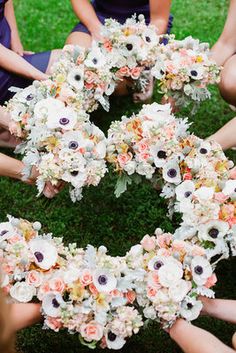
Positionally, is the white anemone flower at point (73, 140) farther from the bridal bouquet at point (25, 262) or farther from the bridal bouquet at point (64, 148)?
the bridal bouquet at point (25, 262)

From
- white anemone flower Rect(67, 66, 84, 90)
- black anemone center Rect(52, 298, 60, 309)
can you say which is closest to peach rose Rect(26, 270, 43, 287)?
black anemone center Rect(52, 298, 60, 309)

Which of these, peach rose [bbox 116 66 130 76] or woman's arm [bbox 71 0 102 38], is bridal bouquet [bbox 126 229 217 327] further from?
woman's arm [bbox 71 0 102 38]

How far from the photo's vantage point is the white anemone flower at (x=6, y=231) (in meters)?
2.60

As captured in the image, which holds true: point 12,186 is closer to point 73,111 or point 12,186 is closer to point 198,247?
point 73,111

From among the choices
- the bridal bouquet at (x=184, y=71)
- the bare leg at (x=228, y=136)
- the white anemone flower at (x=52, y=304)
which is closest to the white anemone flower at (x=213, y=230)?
the white anemone flower at (x=52, y=304)

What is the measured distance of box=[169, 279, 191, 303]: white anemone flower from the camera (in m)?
2.45

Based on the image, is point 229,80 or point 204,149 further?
point 229,80

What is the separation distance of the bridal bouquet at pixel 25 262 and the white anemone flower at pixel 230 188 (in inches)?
30.7

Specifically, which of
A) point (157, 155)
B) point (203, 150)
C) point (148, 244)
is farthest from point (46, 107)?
point (148, 244)

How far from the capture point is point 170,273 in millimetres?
2502

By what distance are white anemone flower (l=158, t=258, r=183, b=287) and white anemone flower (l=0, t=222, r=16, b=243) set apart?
0.66 metres

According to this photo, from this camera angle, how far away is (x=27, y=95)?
3221 mm

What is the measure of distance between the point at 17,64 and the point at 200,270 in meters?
1.87

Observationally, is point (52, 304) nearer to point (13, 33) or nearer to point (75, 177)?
point (75, 177)
